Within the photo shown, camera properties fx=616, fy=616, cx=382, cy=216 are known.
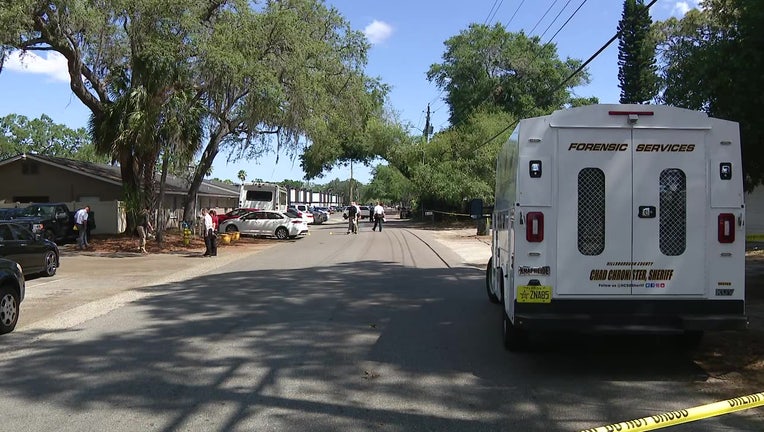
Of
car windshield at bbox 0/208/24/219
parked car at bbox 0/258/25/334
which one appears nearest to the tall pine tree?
car windshield at bbox 0/208/24/219

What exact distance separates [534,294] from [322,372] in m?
2.25

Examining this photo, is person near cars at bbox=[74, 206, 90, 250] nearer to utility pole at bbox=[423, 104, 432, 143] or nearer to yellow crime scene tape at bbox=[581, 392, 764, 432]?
yellow crime scene tape at bbox=[581, 392, 764, 432]

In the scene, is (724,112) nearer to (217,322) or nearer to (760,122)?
(760,122)

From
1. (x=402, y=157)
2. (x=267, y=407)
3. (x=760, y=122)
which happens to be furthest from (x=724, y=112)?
(x=402, y=157)

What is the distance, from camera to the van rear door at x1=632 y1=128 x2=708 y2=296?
587 cm

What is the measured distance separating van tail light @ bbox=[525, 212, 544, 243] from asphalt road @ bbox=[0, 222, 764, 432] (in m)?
1.38

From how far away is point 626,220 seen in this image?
234 inches

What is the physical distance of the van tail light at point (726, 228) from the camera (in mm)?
5832

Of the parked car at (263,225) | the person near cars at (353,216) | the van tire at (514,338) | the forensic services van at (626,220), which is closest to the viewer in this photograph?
the forensic services van at (626,220)

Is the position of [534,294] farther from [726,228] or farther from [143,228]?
[143,228]

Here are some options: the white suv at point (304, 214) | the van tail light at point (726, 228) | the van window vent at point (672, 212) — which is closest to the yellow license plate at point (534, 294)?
the van window vent at point (672, 212)

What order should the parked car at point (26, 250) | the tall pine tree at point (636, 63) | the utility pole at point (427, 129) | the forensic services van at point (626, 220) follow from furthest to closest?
the utility pole at point (427, 129) → the tall pine tree at point (636, 63) → the parked car at point (26, 250) → the forensic services van at point (626, 220)

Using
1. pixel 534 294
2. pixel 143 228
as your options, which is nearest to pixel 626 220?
pixel 534 294

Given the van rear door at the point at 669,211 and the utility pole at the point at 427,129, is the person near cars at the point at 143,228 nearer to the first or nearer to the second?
the van rear door at the point at 669,211
